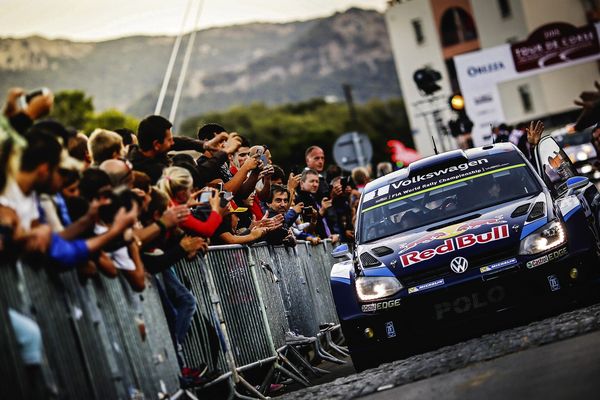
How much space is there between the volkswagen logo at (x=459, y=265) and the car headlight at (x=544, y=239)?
468mm

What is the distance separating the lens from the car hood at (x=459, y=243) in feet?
31.1

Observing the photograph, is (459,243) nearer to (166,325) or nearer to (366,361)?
(366,361)

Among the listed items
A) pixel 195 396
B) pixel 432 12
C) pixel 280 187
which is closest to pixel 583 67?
pixel 432 12

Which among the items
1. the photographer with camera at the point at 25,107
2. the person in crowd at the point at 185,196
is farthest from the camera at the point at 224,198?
the photographer with camera at the point at 25,107

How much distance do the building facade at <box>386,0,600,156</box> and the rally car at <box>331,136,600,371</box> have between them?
67.7m

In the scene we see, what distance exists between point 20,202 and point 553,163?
23.9 feet

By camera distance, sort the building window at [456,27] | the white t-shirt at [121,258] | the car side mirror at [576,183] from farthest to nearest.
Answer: the building window at [456,27], the car side mirror at [576,183], the white t-shirt at [121,258]

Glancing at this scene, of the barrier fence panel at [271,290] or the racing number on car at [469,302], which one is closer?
the racing number on car at [469,302]

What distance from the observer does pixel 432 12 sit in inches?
3573

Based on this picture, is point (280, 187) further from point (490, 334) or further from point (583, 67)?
point (583, 67)

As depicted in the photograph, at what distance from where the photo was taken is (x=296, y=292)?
1323 cm

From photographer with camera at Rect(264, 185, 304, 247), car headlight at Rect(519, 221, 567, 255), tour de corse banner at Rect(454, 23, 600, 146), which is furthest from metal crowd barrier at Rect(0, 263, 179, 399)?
tour de corse banner at Rect(454, 23, 600, 146)

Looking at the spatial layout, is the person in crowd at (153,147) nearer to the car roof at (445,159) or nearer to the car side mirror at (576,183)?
the car roof at (445,159)

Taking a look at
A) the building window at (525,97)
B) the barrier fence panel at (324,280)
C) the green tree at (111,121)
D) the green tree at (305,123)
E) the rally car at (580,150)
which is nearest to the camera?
the barrier fence panel at (324,280)
